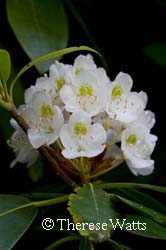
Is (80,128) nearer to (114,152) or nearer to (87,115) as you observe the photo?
(87,115)

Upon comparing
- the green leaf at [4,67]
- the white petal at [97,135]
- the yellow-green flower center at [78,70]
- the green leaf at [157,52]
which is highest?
the green leaf at [4,67]

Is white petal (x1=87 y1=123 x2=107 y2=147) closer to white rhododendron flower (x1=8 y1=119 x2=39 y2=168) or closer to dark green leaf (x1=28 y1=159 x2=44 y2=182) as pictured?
white rhododendron flower (x1=8 y1=119 x2=39 y2=168)

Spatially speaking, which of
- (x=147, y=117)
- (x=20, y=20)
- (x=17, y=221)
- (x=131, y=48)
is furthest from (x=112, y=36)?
(x=17, y=221)

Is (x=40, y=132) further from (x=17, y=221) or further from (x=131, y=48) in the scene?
(x=131, y=48)

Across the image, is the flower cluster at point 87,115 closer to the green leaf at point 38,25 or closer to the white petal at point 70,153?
the white petal at point 70,153

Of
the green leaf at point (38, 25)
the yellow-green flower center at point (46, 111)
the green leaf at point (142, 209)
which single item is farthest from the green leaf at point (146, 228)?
the green leaf at point (38, 25)

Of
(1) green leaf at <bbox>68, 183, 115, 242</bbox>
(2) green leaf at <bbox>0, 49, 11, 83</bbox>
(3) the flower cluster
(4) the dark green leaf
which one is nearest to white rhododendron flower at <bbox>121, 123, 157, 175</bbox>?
(3) the flower cluster
